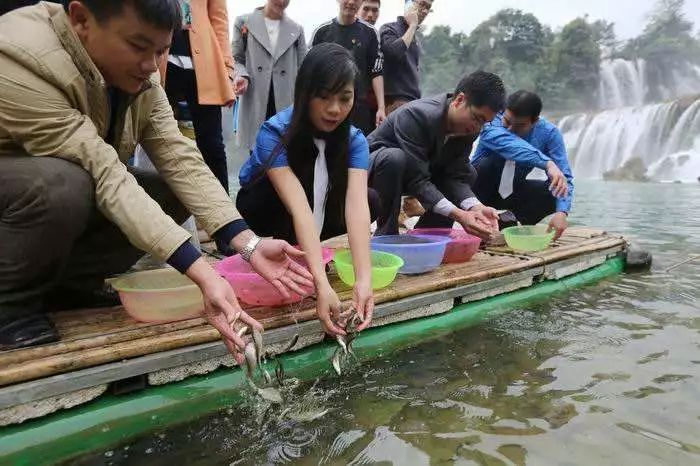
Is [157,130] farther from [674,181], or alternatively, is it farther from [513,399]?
[674,181]

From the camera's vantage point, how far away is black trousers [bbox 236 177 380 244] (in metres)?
2.41

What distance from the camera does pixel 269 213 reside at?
8.13ft

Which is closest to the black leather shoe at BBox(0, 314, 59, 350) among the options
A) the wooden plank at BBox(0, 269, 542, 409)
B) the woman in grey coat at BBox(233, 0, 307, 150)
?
the wooden plank at BBox(0, 269, 542, 409)

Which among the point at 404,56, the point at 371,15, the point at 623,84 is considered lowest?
the point at 404,56

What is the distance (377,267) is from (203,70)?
1.45m

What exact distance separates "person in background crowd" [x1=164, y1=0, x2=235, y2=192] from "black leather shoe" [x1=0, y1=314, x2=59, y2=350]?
1.56m

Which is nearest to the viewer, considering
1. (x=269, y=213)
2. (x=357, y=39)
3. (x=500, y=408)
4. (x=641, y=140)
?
(x=500, y=408)

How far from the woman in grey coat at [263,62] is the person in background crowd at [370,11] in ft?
2.62

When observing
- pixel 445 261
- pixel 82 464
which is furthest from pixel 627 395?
pixel 82 464

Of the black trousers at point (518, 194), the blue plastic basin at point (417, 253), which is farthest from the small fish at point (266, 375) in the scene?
the black trousers at point (518, 194)

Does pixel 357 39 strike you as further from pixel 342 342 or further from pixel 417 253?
pixel 342 342

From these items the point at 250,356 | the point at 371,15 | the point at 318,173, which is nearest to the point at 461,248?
the point at 318,173

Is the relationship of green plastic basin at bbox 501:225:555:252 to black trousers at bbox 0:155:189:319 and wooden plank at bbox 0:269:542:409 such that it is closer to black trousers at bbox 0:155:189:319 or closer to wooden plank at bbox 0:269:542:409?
wooden plank at bbox 0:269:542:409

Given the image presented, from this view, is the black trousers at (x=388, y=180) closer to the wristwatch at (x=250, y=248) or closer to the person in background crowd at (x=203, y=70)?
the person in background crowd at (x=203, y=70)
